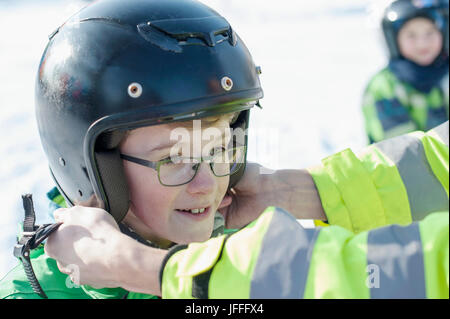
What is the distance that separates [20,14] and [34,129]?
725cm

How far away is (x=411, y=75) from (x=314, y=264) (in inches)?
170

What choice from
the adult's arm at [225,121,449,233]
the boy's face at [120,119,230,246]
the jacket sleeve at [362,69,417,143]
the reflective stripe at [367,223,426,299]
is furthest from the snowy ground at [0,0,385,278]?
the reflective stripe at [367,223,426,299]

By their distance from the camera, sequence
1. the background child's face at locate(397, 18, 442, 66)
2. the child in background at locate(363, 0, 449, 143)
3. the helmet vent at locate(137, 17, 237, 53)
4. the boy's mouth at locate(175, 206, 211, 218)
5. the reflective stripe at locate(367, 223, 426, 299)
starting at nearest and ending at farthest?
the reflective stripe at locate(367, 223, 426, 299), the helmet vent at locate(137, 17, 237, 53), the boy's mouth at locate(175, 206, 211, 218), the child in background at locate(363, 0, 449, 143), the background child's face at locate(397, 18, 442, 66)

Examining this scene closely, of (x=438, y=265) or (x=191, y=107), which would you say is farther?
(x=191, y=107)

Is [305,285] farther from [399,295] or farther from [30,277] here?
[30,277]

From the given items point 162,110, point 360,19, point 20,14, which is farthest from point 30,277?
point 20,14

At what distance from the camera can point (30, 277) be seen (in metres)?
1.68

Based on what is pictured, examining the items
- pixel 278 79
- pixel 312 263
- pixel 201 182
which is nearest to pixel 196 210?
pixel 201 182

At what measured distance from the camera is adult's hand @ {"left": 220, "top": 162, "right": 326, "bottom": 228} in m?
2.16

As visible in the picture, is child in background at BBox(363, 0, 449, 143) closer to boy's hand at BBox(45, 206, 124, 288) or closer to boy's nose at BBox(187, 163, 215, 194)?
boy's nose at BBox(187, 163, 215, 194)

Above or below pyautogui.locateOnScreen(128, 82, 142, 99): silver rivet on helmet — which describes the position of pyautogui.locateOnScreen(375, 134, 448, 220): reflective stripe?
below

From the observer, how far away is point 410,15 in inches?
212

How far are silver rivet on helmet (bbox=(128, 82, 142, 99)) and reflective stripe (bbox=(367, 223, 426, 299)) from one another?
0.75 metres

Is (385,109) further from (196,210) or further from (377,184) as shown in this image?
(196,210)
